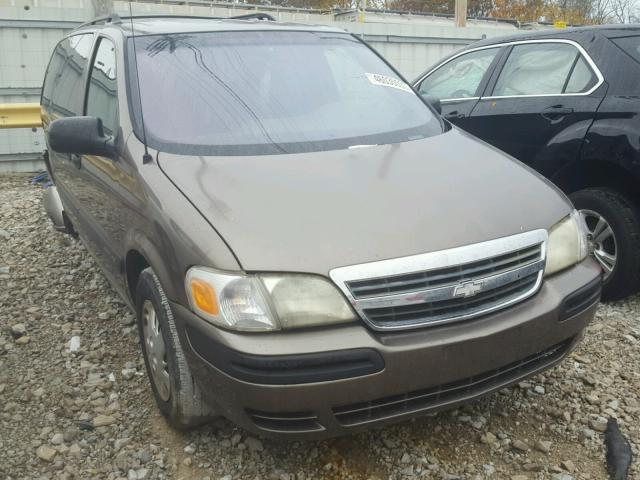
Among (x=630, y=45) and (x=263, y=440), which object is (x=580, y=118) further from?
(x=263, y=440)

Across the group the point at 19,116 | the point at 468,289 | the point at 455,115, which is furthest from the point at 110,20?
the point at 19,116

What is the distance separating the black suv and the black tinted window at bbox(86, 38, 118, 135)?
2.68 m

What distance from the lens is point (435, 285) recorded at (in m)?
2.21

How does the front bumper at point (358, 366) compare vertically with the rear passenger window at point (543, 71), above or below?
below


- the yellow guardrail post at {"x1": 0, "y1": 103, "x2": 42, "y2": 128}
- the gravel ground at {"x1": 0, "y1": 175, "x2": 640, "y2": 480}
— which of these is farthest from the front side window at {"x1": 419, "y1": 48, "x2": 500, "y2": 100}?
the yellow guardrail post at {"x1": 0, "y1": 103, "x2": 42, "y2": 128}

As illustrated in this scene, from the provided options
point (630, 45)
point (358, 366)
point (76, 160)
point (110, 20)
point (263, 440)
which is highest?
point (110, 20)

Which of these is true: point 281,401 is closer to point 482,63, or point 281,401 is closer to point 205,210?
point 205,210

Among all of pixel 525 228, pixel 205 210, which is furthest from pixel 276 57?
pixel 525 228

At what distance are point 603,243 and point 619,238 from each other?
0.17 m

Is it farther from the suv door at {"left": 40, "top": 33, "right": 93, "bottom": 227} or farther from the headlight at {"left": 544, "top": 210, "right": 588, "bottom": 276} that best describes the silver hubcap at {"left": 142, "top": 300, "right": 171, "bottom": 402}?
the headlight at {"left": 544, "top": 210, "right": 588, "bottom": 276}

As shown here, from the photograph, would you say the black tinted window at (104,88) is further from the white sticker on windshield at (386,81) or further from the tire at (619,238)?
the tire at (619,238)

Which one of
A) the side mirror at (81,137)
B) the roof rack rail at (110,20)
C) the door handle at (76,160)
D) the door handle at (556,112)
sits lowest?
the door handle at (76,160)

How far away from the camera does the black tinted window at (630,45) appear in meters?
3.94

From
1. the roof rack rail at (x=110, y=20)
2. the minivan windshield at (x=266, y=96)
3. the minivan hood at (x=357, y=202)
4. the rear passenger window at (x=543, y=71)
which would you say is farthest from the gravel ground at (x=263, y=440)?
the roof rack rail at (x=110, y=20)
